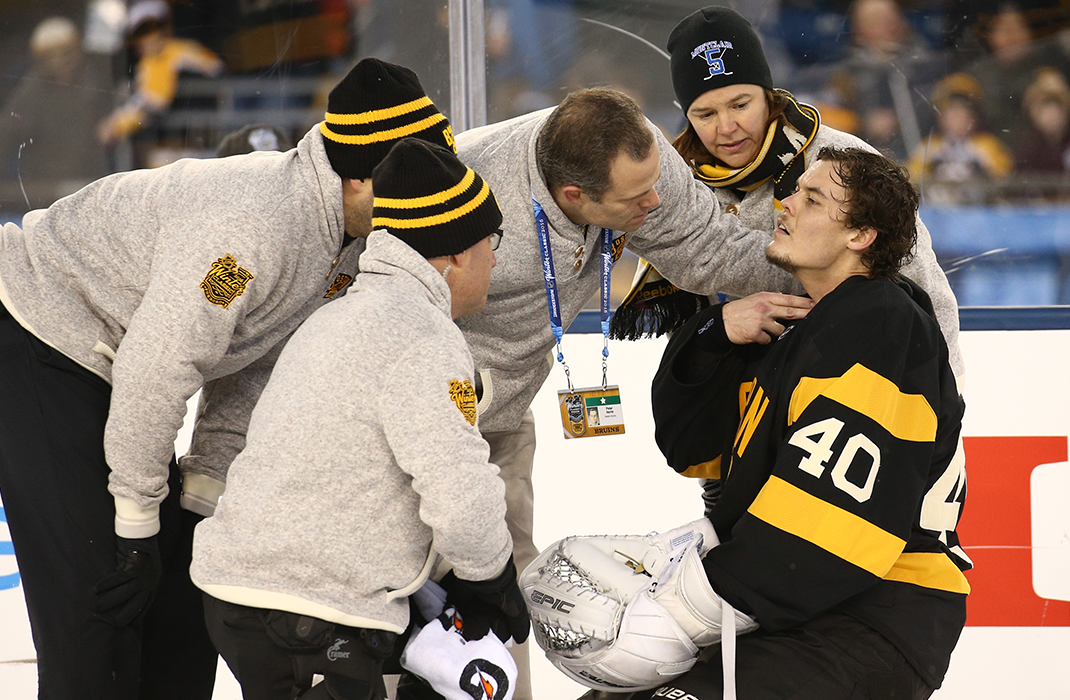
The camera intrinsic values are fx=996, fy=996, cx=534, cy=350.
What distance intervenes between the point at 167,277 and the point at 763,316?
3.36 feet

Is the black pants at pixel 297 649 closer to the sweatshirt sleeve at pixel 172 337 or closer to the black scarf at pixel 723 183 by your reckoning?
the sweatshirt sleeve at pixel 172 337

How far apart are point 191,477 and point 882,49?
85.8 inches

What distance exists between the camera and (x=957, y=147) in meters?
2.81

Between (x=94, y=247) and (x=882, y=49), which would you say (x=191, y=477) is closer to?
(x=94, y=247)

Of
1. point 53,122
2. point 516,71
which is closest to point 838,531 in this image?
point 516,71

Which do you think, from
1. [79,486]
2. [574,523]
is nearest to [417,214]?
[79,486]

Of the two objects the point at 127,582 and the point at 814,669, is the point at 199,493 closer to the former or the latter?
the point at 127,582

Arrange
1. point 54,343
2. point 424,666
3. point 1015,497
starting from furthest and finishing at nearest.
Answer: point 1015,497
point 54,343
point 424,666

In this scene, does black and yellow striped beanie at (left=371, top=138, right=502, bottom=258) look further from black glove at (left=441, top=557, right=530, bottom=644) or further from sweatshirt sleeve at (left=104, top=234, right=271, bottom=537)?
black glove at (left=441, top=557, right=530, bottom=644)

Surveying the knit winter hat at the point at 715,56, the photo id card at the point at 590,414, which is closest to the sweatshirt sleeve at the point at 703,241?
the knit winter hat at the point at 715,56

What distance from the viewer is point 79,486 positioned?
5.49 ft

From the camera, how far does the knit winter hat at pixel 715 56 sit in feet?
7.11

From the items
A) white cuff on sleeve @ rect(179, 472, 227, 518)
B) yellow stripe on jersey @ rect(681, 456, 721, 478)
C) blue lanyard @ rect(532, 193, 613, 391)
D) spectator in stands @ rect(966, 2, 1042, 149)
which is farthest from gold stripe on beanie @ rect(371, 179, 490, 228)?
spectator in stands @ rect(966, 2, 1042, 149)

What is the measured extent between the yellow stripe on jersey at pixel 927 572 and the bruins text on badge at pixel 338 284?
1073 millimetres
